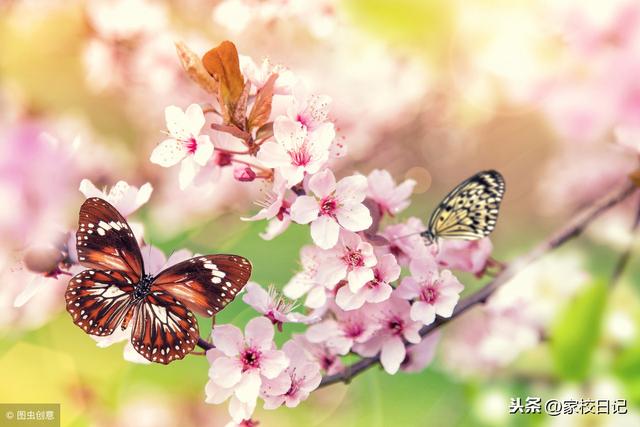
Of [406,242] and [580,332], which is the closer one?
[406,242]

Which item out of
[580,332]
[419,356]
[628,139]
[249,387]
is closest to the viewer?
[249,387]

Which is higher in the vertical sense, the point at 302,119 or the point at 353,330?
the point at 302,119

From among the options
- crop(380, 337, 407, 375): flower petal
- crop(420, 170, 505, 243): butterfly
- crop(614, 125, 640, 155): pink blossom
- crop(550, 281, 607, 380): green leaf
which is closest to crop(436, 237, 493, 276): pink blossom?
crop(420, 170, 505, 243): butterfly

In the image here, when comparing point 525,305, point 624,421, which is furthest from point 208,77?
point 624,421

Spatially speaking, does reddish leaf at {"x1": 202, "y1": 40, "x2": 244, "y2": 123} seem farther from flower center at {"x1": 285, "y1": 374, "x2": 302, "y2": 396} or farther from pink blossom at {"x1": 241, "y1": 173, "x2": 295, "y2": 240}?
flower center at {"x1": 285, "y1": 374, "x2": 302, "y2": 396}

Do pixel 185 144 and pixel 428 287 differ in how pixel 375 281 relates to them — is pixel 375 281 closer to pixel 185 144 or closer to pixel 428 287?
pixel 428 287

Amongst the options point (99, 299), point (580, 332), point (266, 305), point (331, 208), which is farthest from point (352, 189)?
point (580, 332)

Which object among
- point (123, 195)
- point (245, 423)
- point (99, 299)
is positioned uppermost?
point (123, 195)
